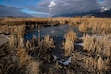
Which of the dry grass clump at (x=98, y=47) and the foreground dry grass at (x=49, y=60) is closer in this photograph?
the foreground dry grass at (x=49, y=60)

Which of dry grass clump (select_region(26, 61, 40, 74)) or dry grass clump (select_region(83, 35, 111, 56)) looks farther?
dry grass clump (select_region(83, 35, 111, 56))

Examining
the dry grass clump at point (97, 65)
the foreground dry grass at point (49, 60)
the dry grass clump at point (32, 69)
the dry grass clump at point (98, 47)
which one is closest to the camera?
the dry grass clump at point (32, 69)

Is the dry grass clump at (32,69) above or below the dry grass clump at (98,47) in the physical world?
below

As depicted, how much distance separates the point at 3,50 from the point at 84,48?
14.6ft

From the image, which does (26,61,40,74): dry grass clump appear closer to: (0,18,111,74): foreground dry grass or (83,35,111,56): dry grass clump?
(0,18,111,74): foreground dry grass

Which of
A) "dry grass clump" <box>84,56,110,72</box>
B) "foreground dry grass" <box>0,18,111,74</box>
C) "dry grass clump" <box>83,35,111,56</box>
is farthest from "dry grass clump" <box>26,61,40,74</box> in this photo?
"dry grass clump" <box>83,35,111,56</box>

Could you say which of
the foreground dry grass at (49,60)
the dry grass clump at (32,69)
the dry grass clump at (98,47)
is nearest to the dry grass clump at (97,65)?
the foreground dry grass at (49,60)

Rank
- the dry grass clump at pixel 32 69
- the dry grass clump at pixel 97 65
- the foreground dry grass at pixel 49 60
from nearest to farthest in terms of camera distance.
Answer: the dry grass clump at pixel 32 69 < the foreground dry grass at pixel 49 60 < the dry grass clump at pixel 97 65

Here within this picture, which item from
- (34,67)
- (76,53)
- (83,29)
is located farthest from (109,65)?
(83,29)

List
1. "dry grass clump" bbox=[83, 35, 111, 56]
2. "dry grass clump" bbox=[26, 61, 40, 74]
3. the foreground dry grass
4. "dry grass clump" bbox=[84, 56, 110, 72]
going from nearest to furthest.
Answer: "dry grass clump" bbox=[26, 61, 40, 74] → the foreground dry grass → "dry grass clump" bbox=[84, 56, 110, 72] → "dry grass clump" bbox=[83, 35, 111, 56]

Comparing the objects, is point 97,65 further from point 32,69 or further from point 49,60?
point 32,69

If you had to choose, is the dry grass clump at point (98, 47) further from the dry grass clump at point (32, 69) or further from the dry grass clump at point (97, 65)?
the dry grass clump at point (32, 69)

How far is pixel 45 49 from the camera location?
1148cm

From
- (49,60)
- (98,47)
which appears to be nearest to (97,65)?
(49,60)
